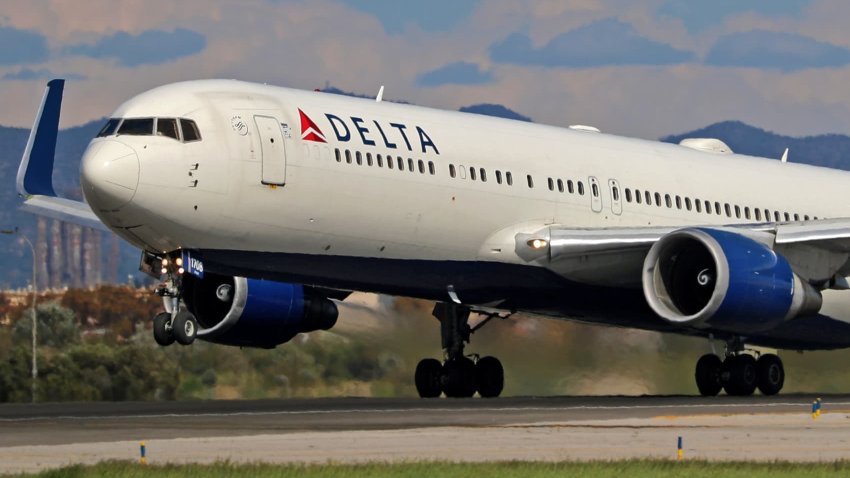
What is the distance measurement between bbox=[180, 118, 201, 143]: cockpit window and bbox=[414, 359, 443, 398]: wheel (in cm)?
1011

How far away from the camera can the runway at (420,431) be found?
20.7 metres

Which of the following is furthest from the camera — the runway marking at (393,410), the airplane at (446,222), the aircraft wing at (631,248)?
the aircraft wing at (631,248)

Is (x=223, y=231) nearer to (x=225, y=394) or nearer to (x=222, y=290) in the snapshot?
(x=222, y=290)

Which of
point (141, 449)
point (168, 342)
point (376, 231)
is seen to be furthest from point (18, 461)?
point (376, 231)

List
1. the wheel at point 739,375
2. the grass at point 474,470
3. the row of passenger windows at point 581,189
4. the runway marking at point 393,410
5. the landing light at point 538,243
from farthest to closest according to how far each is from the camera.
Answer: the wheel at point 739,375 < the landing light at point 538,243 < the row of passenger windows at point 581,189 < the runway marking at point 393,410 < the grass at point 474,470

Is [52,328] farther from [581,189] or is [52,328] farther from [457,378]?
[581,189]

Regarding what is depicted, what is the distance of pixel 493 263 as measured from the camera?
106ft

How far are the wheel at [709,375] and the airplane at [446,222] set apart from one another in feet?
0.16

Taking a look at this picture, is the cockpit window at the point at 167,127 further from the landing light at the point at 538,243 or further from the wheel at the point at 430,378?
the wheel at the point at 430,378

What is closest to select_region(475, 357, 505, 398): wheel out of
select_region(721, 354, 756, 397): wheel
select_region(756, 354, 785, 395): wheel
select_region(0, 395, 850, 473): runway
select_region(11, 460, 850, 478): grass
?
select_region(0, 395, 850, 473): runway

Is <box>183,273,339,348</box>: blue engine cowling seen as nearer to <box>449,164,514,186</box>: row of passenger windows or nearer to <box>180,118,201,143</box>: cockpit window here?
<box>449,164,514,186</box>: row of passenger windows

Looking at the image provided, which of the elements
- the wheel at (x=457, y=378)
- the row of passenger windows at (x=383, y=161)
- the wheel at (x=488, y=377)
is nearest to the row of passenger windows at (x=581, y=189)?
the row of passenger windows at (x=383, y=161)

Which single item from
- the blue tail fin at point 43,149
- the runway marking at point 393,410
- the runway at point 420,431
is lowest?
the runway at point 420,431

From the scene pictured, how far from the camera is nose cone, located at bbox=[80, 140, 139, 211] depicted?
89.7 feet
